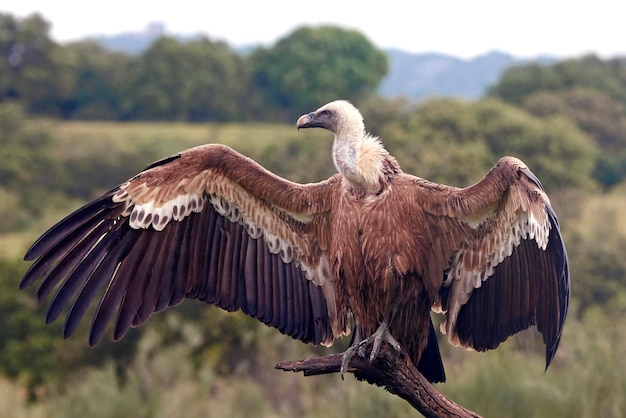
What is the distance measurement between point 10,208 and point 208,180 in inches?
2128

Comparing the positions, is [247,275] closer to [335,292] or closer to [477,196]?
[335,292]

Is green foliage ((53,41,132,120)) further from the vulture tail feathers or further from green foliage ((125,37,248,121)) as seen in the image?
the vulture tail feathers

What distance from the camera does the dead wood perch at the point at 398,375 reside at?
255 inches

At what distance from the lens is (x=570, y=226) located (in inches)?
1695

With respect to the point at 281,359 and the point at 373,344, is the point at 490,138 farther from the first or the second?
the point at 373,344

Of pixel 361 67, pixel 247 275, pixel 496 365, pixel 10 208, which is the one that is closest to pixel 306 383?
pixel 496 365

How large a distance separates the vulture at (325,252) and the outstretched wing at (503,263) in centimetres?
1

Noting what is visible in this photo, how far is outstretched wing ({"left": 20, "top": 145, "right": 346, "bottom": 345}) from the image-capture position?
7.30m

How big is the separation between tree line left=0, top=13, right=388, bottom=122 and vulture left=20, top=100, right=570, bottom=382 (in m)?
78.3

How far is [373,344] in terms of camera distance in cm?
696

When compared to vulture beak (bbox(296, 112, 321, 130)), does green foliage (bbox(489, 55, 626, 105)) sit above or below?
above

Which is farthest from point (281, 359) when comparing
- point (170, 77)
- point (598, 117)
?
point (170, 77)

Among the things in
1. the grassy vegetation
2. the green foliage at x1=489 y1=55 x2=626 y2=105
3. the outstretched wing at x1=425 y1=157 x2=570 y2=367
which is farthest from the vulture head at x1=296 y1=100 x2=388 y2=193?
the green foliage at x1=489 y1=55 x2=626 y2=105

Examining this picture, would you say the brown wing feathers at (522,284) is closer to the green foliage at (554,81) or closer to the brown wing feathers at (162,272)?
the brown wing feathers at (162,272)
